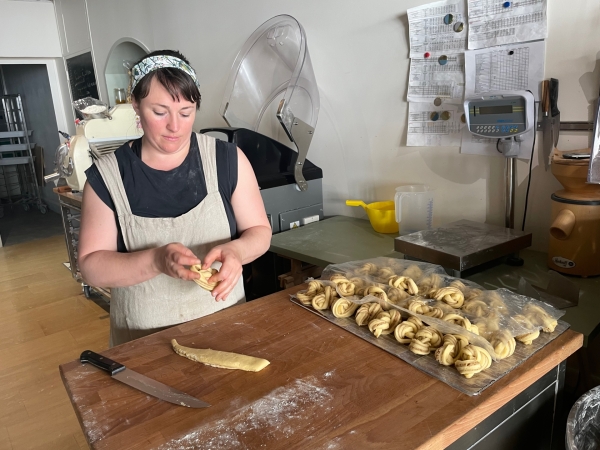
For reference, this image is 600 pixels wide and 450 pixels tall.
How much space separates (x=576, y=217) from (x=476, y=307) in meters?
0.59

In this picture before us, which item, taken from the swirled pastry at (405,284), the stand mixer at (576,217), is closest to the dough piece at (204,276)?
the swirled pastry at (405,284)

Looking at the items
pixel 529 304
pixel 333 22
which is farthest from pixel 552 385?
pixel 333 22

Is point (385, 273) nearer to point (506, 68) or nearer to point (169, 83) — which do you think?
point (169, 83)

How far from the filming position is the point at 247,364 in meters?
0.90

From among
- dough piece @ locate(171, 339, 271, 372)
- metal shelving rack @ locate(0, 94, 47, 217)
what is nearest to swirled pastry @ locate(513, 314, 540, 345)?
dough piece @ locate(171, 339, 271, 372)

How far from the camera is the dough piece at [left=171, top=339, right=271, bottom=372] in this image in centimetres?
90

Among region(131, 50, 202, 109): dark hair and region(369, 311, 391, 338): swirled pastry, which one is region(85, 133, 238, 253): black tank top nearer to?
region(131, 50, 202, 109): dark hair

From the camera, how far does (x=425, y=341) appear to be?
0.93 m

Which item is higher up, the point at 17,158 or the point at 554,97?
the point at 554,97

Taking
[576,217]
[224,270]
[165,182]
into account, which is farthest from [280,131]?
[224,270]

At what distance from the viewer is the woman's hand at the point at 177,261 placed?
98 cm

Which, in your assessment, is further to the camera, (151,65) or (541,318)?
(151,65)

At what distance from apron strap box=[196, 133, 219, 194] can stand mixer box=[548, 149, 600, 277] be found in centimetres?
102

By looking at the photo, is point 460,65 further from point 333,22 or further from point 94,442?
point 94,442
